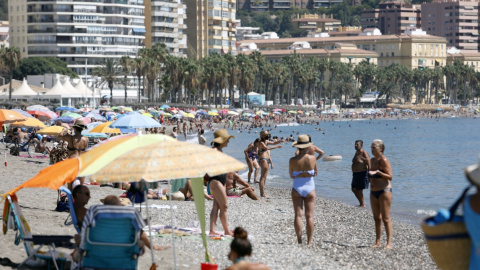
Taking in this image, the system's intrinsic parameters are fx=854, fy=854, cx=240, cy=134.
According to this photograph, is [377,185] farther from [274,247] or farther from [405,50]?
[405,50]

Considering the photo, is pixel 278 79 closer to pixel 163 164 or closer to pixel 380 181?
pixel 380 181

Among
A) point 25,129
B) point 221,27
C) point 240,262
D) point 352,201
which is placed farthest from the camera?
point 221,27

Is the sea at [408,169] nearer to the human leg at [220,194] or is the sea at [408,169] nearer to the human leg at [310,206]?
the human leg at [310,206]

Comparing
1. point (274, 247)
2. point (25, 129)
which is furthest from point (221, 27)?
point (274, 247)

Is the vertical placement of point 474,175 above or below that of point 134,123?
above

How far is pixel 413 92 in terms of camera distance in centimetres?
16588

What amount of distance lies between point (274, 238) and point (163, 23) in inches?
4544

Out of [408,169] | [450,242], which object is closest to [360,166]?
[450,242]

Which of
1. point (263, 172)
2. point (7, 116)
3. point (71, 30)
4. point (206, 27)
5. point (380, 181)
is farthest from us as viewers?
point (206, 27)

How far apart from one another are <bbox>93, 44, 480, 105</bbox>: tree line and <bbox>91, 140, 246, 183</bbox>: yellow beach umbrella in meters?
85.8

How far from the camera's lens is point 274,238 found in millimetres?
13133

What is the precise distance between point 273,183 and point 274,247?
17.0 meters

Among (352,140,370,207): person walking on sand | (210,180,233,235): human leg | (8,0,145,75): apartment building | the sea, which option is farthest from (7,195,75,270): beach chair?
(8,0,145,75): apartment building

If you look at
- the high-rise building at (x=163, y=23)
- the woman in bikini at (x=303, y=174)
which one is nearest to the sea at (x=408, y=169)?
the woman in bikini at (x=303, y=174)
